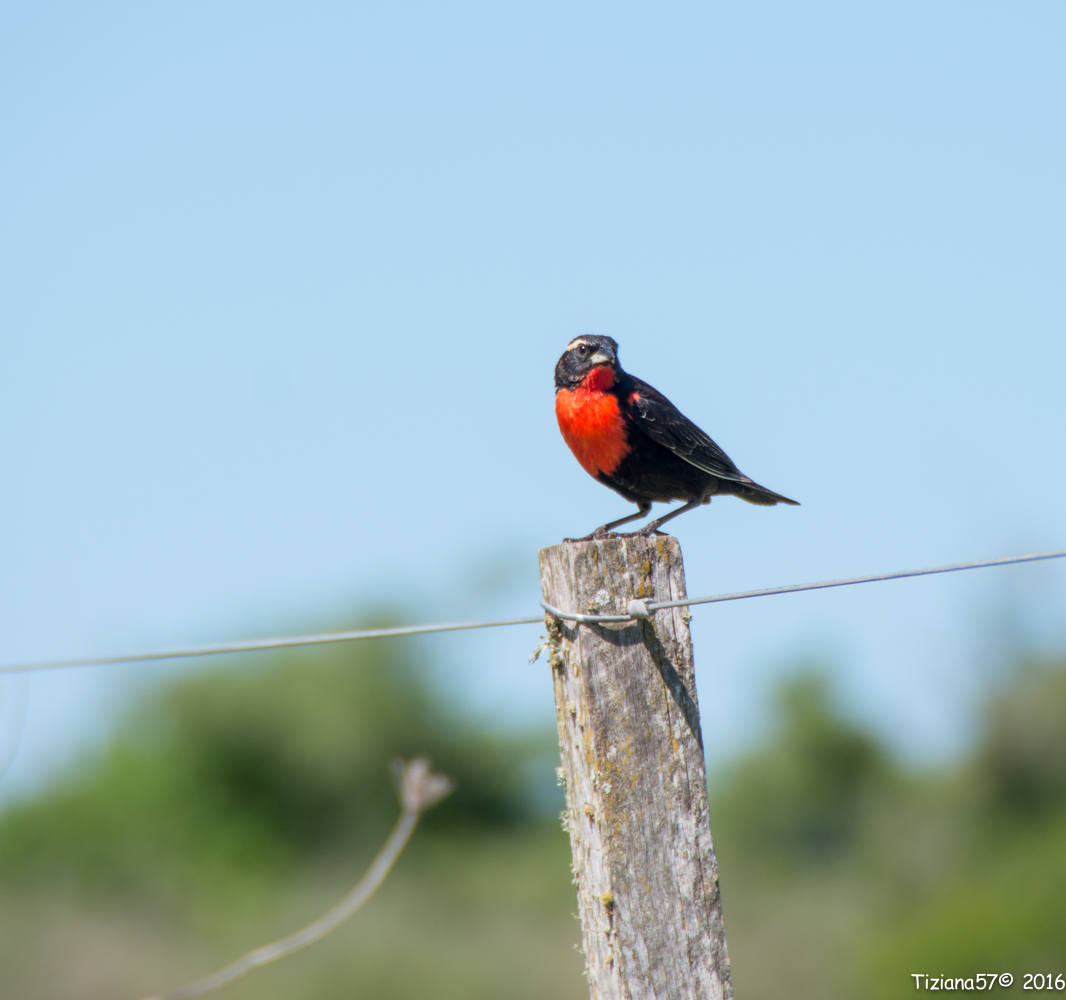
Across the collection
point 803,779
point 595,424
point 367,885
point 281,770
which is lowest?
point 803,779

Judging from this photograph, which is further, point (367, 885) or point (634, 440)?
point (634, 440)

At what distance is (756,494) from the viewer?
5746 millimetres

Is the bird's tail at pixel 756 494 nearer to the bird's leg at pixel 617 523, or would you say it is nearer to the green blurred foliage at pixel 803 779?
the bird's leg at pixel 617 523

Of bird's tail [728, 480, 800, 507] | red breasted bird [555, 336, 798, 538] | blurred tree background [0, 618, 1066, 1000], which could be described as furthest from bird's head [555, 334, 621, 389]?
Result: blurred tree background [0, 618, 1066, 1000]

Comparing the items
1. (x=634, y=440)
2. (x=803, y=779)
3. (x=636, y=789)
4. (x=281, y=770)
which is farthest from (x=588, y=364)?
(x=281, y=770)

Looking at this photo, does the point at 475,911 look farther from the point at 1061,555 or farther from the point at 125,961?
the point at 1061,555

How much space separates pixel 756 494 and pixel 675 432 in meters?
0.55

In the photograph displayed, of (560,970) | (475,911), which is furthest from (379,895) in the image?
(560,970)

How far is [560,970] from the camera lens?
714 inches

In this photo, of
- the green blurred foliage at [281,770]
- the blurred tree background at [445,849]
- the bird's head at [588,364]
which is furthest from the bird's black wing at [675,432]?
the green blurred foliage at [281,770]

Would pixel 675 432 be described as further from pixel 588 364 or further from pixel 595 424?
pixel 588 364

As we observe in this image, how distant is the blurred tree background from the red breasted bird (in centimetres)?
1130

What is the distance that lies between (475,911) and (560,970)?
5.06 m

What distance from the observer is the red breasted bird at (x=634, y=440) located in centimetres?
541
